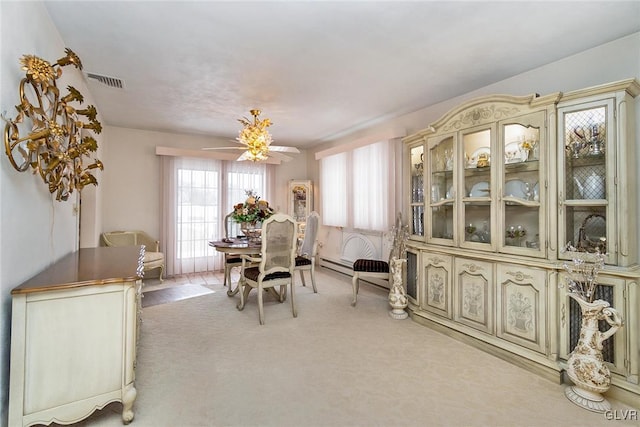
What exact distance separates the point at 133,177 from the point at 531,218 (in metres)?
5.66

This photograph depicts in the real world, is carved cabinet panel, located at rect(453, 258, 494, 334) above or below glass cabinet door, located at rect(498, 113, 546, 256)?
below

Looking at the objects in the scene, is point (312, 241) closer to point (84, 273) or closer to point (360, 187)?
point (360, 187)

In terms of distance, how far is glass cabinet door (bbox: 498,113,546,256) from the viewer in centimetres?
233

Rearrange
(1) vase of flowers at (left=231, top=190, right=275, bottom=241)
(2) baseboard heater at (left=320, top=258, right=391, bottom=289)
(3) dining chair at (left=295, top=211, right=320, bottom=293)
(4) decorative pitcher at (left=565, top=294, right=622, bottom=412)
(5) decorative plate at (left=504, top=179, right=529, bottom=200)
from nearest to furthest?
(4) decorative pitcher at (left=565, top=294, right=622, bottom=412) < (5) decorative plate at (left=504, top=179, right=529, bottom=200) < (1) vase of flowers at (left=231, top=190, right=275, bottom=241) < (3) dining chair at (left=295, top=211, right=320, bottom=293) < (2) baseboard heater at (left=320, top=258, right=391, bottom=289)

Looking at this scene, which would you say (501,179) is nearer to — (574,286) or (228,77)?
(574,286)

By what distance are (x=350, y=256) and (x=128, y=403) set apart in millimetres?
3967

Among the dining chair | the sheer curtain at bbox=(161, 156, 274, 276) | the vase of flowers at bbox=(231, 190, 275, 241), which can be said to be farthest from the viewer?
the sheer curtain at bbox=(161, 156, 274, 276)

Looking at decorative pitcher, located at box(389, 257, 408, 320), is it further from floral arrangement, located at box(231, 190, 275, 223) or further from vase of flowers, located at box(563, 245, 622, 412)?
floral arrangement, located at box(231, 190, 275, 223)

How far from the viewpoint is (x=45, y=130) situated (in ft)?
5.31

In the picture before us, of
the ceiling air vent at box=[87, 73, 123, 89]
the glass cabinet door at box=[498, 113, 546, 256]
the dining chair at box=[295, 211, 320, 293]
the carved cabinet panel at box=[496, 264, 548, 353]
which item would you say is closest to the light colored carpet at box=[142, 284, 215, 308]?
the dining chair at box=[295, 211, 320, 293]

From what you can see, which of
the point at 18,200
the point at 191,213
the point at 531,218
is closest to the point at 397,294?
the point at 531,218

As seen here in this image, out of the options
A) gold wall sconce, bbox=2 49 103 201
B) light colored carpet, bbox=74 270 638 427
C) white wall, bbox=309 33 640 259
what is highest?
white wall, bbox=309 33 640 259

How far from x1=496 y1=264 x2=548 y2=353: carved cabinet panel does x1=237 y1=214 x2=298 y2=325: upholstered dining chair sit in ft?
6.84

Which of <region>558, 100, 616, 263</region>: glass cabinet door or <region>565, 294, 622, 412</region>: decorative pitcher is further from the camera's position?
<region>558, 100, 616, 263</region>: glass cabinet door
